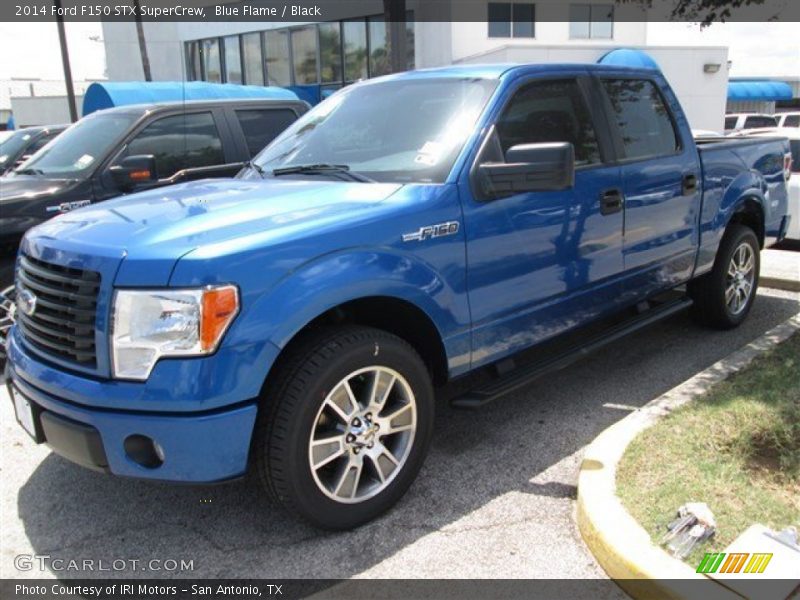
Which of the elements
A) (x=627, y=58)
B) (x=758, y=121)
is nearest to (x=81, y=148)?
(x=627, y=58)

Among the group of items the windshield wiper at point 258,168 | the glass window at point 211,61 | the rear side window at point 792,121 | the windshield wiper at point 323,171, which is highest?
the glass window at point 211,61

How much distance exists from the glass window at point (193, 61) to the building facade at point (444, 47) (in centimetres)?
21

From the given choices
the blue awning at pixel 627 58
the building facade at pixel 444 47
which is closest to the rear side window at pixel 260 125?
the blue awning at pixel 627 58

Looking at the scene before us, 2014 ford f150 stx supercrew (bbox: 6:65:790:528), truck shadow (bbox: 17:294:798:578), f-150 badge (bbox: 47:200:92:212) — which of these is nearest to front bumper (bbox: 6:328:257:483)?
2014 ford f150 stx supercrew (bbox: 6:65:790:528)

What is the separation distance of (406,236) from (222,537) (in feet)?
5.10

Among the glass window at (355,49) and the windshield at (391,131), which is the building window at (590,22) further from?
the windshield at (391,131)

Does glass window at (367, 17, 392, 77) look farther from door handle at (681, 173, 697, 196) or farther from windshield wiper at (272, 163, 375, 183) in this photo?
windshield wiper at (272, 163, 375, 183)

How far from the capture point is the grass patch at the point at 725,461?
9.64 feet

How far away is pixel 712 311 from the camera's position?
18.2 ft

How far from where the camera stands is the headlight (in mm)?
2594

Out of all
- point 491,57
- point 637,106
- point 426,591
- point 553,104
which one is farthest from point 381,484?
point 491,57

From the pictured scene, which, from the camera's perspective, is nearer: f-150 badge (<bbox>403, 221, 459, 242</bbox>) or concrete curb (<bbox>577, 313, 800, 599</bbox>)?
concrete curb (<bbox>577, 313, 800, 599</bbox>)

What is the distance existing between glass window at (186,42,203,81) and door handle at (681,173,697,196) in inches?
1145

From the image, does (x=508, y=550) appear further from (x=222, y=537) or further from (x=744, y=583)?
(x=222, y=537)
